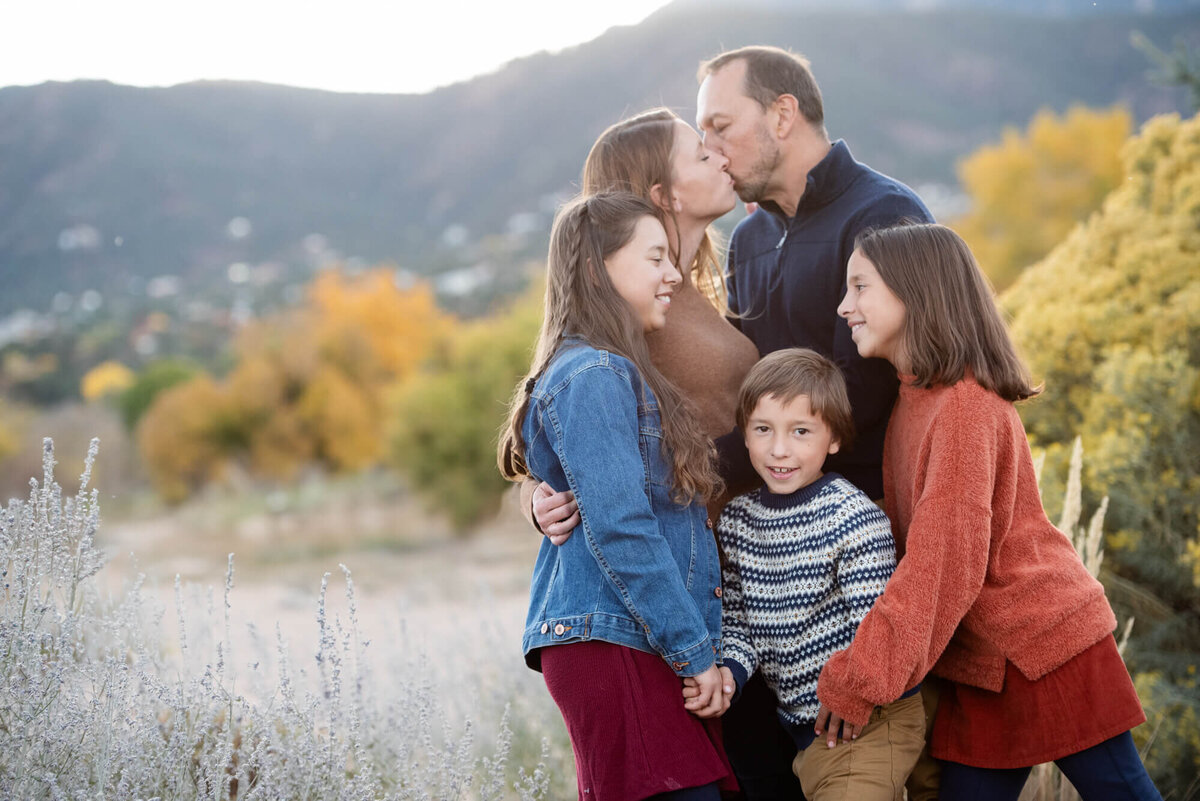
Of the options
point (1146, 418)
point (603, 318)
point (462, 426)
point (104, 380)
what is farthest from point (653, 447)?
point (104, 380)

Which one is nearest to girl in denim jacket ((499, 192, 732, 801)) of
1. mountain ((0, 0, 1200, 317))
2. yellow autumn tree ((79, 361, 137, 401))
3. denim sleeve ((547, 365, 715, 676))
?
denim sleeve ((547, 365, 715, 676))

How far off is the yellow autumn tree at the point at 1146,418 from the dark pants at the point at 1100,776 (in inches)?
60.5

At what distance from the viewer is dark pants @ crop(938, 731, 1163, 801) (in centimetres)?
201

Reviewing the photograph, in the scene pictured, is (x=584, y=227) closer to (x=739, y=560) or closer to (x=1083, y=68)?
(x=739, y=560)

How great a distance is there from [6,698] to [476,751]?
1950mm

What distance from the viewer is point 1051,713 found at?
6.66 ft

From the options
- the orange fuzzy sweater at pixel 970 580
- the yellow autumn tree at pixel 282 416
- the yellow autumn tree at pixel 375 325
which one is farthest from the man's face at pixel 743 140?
the yellow autumn tree at pixel 375 325

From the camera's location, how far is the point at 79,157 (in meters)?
27.2

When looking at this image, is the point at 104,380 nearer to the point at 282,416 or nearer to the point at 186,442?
the point at 186,442

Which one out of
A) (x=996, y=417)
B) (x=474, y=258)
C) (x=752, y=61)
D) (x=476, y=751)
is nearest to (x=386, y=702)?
(x=476, y=751)

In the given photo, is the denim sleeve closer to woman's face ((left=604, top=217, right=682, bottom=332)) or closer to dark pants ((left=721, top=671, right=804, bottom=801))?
woman's face ((left=604, top=217, right=682, bottom=332))

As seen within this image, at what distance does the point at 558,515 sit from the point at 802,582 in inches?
23.7

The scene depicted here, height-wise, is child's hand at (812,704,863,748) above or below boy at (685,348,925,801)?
below

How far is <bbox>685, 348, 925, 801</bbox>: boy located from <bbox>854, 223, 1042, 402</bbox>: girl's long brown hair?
0.23 metres
